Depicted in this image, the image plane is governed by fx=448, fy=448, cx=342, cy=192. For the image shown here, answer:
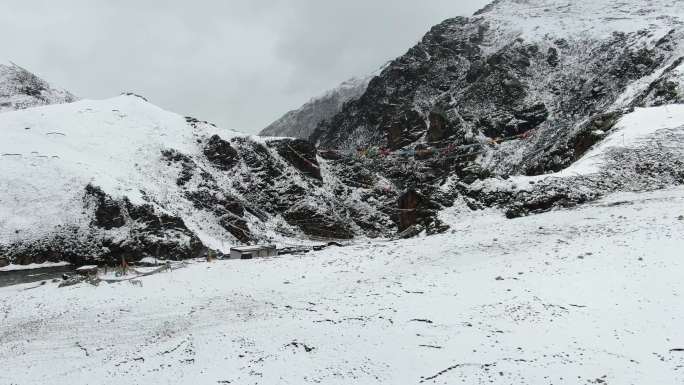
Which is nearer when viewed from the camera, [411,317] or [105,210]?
[411,317]

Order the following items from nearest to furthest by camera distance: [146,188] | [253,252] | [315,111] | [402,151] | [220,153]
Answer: [253,252] → [146,188] → [220,153] → [402,151] → [315,111]

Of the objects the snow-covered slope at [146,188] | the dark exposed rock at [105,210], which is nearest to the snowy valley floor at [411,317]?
the snow-covered slope at [146,188]

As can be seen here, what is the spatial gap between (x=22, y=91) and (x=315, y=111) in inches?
3432

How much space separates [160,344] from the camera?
12961 millimetres

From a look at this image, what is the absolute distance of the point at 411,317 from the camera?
12.8 metres

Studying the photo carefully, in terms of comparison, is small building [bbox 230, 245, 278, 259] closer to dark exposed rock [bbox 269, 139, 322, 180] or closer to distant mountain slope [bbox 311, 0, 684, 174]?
dark exposed rock [bbox 269, 139, 322, 180]

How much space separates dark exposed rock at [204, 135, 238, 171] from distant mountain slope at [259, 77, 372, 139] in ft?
274

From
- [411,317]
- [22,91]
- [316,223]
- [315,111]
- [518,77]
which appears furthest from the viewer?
[315,111]

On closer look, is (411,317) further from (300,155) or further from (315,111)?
(315,111)

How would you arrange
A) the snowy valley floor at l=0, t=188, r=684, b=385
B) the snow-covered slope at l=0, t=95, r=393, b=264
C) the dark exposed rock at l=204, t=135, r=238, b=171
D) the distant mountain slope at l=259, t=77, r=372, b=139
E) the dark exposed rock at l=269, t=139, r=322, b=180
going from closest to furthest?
the snowy valley floor at l=0, t=188, r=684, b=385, the snow-covered slope at l=0, t=95, r=393, b=264, the dark exposed rock at l=204, t=135, r=238, b=171, the dark exposed rock at l=269, t=139, r=322, b=180, the distant mountain slope at l=259, t=77, r=372, b=139

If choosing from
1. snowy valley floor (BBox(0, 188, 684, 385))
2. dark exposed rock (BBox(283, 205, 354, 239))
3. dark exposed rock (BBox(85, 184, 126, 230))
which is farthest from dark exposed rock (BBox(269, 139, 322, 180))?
snowy valley floor (BBox(0, 188, 684, 385))

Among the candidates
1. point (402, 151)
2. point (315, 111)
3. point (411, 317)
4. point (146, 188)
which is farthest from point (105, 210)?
point (315, 111)

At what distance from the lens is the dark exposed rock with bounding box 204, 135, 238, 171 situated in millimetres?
57125

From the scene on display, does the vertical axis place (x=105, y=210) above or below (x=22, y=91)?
below
